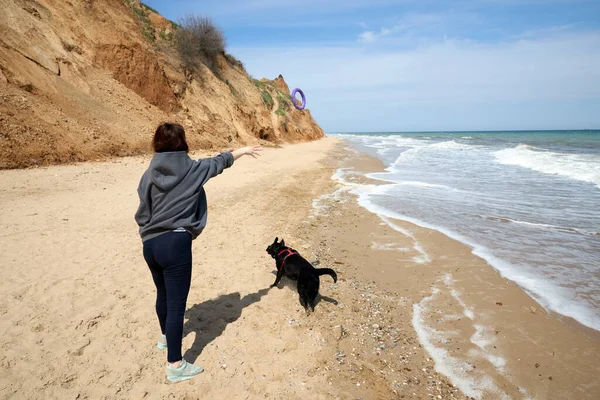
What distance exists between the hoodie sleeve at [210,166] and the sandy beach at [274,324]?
1673 mm

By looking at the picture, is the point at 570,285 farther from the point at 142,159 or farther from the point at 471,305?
the point at 142,159

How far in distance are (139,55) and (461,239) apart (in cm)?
1709

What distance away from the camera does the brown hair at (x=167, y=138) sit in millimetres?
2512

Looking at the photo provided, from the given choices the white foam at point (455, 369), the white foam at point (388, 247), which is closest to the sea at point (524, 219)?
the white foam at point (388, 247)

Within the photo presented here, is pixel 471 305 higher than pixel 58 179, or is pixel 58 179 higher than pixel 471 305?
pixel 58 179

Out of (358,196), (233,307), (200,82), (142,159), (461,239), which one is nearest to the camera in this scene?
(233,307)

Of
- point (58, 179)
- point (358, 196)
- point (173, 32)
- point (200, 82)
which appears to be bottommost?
point (358, 196)

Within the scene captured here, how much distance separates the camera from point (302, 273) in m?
3.97

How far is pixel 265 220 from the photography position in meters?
7.17

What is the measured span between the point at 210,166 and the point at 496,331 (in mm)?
3367

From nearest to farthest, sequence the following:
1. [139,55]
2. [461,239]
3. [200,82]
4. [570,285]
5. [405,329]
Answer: [405,329] → [570,285] → [461,239] → [139,55] → [200,82]

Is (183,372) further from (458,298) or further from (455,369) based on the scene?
(458,298)

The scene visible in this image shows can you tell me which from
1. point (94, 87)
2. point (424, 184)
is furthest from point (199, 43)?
point (424, 184)

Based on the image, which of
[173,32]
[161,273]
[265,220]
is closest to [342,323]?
[161,273]
